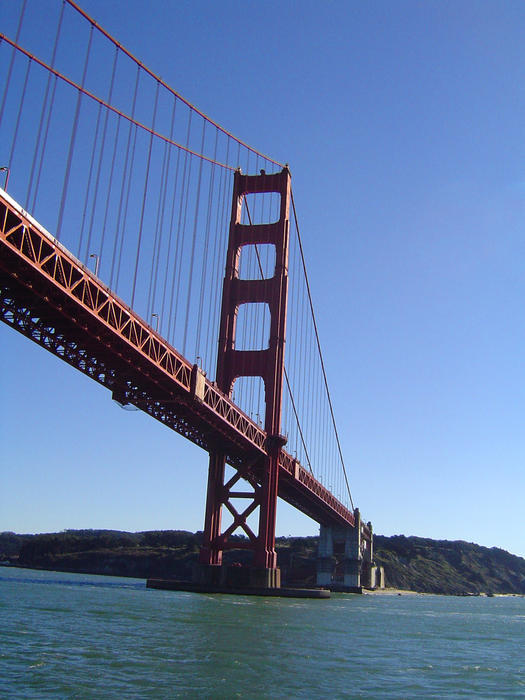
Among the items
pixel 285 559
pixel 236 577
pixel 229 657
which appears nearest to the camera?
pixel 229 657

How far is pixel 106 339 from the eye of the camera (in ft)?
96.0

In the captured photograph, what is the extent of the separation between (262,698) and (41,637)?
7791 millimetres

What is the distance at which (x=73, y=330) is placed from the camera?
2839 cm

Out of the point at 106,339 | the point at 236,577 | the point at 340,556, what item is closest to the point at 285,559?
the point at 340,556

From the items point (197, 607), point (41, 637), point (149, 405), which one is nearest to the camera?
point (41, 637)

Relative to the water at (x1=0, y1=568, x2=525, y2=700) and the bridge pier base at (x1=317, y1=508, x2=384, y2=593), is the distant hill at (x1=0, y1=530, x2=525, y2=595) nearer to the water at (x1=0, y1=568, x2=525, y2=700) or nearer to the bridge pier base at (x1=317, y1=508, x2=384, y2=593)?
the bridge pier base at (x1=317, y1=508, x2=384, y2=593)

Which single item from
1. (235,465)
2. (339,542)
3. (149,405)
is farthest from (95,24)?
(339,542)

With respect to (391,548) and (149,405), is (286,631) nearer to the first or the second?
(149,405)

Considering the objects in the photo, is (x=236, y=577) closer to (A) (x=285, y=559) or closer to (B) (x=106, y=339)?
(B) (x=106, y=339)

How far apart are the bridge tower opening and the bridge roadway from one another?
1190 millimetres

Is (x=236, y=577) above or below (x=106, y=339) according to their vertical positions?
below

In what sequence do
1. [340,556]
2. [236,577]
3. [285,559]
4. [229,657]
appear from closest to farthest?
[229,657], [236,577], [340,556], [285,559]

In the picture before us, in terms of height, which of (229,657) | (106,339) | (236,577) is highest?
(106,339)

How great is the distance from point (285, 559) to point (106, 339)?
82.7 meters
